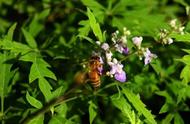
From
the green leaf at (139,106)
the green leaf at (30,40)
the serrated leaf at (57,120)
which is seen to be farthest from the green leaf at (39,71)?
the green leaf at (139,106)

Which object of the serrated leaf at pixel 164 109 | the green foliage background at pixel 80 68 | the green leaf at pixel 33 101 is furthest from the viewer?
the serrated leaf at pixel 164 109

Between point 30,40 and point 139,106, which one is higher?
point 30,40

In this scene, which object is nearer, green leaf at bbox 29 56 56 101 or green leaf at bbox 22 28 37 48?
green leaf at bbox 29 56 56 101

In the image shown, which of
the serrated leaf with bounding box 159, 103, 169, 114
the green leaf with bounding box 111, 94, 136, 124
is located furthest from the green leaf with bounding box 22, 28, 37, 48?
the serrated leaf with bounding box 159, 103, 169, 114

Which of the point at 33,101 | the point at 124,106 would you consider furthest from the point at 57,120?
the point at 124,106

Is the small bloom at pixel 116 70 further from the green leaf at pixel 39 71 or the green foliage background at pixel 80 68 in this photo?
the green leaf at pixel 39 71

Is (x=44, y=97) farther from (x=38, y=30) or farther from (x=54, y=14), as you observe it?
(x=54, y=14)

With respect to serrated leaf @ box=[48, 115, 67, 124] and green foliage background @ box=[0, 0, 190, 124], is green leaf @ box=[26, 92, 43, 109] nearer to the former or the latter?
green foliage background @ box=[0, 0, 190, 124]

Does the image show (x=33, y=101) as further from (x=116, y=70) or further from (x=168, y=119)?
(x=168, y=119)
